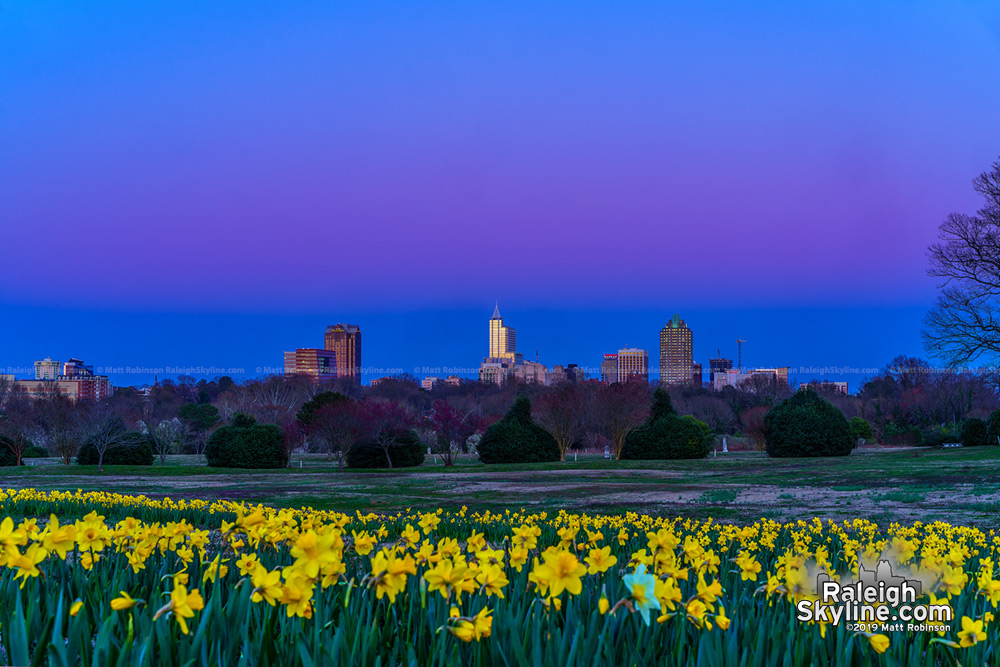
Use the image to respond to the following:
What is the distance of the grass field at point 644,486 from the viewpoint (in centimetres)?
1338

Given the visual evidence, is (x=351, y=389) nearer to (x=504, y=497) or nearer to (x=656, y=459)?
(x=656, y=459)

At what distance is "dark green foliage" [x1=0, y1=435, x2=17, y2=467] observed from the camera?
1290 inches

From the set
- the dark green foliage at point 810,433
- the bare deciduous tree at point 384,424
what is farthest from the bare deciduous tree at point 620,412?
the bare deciduous tree at point 384,424

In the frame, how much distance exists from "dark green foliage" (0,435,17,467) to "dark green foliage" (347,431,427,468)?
15.6m

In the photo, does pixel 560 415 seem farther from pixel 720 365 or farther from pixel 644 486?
pixel 720 365

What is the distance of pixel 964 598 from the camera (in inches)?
114

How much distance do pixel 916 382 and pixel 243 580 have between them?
2948 inches

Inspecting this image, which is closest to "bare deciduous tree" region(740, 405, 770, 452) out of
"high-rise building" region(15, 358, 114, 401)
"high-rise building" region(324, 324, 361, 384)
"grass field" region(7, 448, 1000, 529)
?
"grass field" region(7, 448, 1000, 529)

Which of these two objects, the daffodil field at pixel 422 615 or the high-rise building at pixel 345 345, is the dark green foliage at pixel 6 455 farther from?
the high-rise building at pixel 345 345

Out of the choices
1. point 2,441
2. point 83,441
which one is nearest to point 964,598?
point 83,441

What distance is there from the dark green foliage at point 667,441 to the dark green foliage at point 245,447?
1594 centimetres

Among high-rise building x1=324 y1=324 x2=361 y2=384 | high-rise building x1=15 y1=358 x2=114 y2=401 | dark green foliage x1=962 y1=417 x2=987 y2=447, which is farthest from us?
high-rise building x1=324 y1=324 x2=361 y2=384

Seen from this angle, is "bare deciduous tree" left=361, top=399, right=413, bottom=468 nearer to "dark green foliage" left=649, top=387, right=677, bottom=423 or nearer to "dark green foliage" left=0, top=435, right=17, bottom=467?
"dark green foliage" left=649, top=387, right=677, bottom=423

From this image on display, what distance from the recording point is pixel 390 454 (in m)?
31.8
